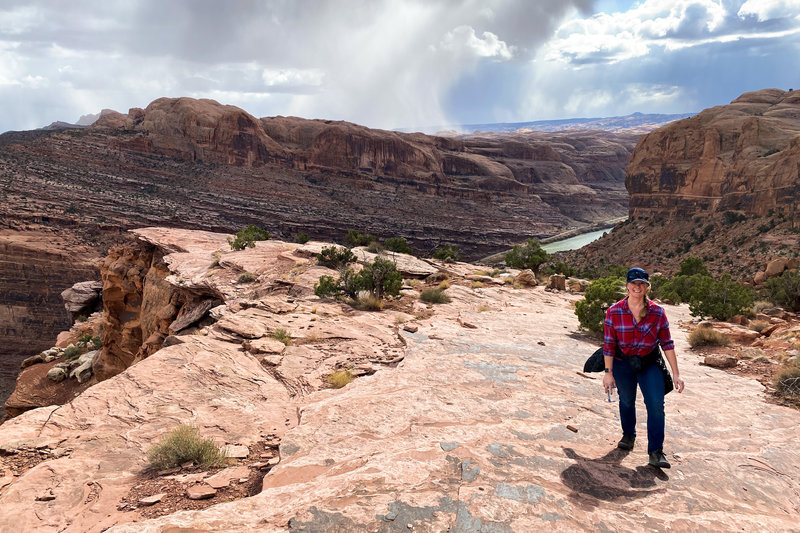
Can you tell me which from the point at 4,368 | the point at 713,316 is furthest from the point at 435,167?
the point at 713,316

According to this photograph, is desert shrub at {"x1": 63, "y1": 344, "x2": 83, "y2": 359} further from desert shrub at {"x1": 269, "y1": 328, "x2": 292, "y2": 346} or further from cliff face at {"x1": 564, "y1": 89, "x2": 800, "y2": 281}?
cliff face at {"x1": 564, "y1": 89, "x2": 800, "y2": 281}

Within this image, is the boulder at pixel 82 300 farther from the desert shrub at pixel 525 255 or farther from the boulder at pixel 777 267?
the boulder at pixel 777 267

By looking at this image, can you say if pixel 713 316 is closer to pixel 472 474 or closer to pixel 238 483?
pixel 472 474

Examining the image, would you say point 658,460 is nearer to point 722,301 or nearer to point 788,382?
point 788,382

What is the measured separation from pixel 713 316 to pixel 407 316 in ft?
30.8

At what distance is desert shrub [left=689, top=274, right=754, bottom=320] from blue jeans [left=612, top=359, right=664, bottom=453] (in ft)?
36.3

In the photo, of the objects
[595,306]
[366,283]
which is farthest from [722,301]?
[366,283]

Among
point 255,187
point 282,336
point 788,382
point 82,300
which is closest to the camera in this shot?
point 788,382

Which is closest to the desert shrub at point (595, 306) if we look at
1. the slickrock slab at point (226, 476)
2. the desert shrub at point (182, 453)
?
the slickrock slab at point (226, 476)

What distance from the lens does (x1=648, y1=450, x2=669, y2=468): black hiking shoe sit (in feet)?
11.5

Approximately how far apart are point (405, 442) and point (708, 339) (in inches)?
337

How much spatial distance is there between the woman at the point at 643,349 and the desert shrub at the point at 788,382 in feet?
12.0

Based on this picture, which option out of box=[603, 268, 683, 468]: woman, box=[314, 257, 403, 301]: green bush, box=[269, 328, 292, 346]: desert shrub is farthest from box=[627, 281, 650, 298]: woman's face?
box=[314, 257, 403, 301]: green bush

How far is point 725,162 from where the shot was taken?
50.7 m
